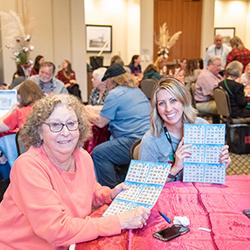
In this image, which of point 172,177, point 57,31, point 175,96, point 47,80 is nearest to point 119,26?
point 57,31

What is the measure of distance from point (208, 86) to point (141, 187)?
4.48 metres

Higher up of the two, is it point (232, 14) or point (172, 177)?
point (232, 14)

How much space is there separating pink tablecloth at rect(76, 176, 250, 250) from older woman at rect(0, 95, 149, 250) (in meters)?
0.06

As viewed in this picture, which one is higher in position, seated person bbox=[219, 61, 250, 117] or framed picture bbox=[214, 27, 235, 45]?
framed picture bbox=[214, 27, 235, 45]

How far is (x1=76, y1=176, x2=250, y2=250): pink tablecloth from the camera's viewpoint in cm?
134

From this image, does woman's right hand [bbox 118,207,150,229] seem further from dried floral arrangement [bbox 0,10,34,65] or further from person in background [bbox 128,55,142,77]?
person in background [bbox 128,55,142,77]

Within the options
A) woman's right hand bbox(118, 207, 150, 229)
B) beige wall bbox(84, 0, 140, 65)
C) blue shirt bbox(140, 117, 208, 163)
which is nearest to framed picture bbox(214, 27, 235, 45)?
beige wall bbox(84, 0, 140, 65)

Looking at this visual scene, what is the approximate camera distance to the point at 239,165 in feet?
15.2

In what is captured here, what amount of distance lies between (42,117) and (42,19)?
20.5ft

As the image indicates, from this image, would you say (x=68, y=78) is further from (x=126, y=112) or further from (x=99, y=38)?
(x=99, y=38)

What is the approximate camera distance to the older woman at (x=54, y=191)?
1423mm

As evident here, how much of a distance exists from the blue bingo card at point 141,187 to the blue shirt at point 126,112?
5.65 ft

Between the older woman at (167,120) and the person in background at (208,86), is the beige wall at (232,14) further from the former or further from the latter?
the older woman at (167,120)

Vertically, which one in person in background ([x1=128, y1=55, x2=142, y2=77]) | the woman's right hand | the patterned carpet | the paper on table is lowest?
the patterned carpet
